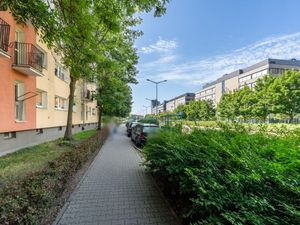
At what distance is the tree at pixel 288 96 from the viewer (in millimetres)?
31016

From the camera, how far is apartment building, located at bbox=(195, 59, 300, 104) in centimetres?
6944

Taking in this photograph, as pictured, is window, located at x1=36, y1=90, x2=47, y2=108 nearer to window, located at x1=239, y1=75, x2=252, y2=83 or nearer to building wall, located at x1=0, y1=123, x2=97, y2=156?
building wall, located at x1=0, y1=123, x2=97, y2=156

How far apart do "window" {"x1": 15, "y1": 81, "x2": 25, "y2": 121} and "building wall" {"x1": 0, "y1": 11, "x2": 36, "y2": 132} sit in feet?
0.54

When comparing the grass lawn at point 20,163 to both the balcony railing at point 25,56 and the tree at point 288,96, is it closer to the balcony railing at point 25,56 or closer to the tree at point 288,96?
the balcony railing at point 25,56

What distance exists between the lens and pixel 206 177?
9.99ft

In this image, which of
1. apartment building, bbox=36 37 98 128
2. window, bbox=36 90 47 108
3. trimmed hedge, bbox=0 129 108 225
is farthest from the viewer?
window, bbox=36 90 47 108

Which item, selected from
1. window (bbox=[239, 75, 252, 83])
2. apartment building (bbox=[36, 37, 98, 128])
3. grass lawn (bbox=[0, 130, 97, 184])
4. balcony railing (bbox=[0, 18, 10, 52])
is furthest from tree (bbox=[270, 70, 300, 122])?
window (bbox=[239, 75, 252, 83])

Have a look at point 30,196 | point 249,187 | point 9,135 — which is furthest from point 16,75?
point 249,187

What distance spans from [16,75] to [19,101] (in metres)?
1.41

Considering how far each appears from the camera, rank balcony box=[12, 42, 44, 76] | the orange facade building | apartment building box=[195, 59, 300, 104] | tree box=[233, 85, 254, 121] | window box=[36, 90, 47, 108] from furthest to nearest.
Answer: apartment building box=[195, 59, 300, 104] → tree box=[233, 85, 254, 121] → window box=[36, 90, 47, 108] → balcony box=[12, 42, 44, 76] → the orange facade building

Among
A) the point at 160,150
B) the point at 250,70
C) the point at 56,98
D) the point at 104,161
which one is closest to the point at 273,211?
the point at 160,150

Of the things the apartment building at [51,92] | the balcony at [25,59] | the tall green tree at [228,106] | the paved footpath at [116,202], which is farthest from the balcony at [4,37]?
the tall green tree at [228,106]

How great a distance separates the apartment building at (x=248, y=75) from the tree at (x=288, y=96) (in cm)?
2083

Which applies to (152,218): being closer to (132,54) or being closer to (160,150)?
(160,150)
